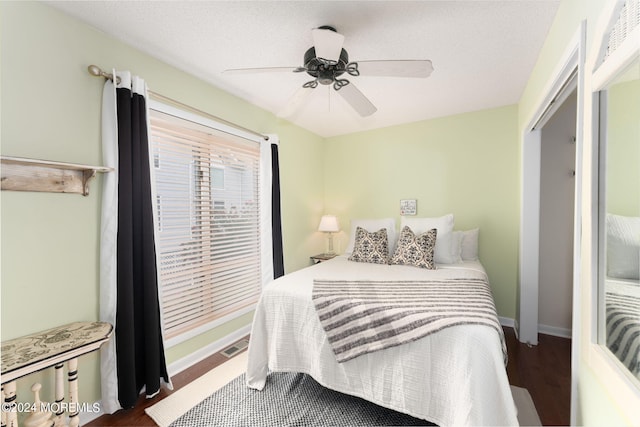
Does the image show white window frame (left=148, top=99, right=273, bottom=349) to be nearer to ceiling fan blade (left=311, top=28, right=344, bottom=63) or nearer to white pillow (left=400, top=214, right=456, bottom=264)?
ceiling fan blade (left=311, top=28, right=344, bottom=63)

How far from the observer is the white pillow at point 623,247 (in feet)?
2.60

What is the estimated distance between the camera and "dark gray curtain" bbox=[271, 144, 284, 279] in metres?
3.19

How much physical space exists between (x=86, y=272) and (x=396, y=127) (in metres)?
3.56

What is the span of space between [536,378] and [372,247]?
1.65 metres

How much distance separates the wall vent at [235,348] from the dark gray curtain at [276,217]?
0.74 meters

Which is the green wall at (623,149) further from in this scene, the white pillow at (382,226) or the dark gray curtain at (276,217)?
the dark gray curtain at (276,217)

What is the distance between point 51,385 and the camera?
1616mm

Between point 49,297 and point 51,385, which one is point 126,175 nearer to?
point 49,297

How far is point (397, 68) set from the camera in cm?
172

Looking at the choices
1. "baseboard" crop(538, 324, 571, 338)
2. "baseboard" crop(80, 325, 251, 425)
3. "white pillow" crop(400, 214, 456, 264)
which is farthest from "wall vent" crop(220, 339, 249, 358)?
"baseboard" crop(538, 324, 571, 338)

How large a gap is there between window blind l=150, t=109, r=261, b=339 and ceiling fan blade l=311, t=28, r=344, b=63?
55.6 inches

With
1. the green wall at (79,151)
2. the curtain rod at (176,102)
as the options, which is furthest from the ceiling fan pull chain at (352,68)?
the curtain rod at (176,102)

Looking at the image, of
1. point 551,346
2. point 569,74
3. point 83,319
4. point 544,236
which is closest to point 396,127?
point 544,236

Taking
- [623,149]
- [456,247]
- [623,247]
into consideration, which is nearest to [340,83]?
[623,149]
